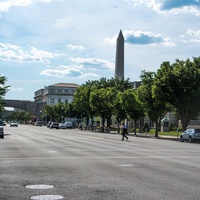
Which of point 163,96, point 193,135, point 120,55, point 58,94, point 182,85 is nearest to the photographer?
point 193,135

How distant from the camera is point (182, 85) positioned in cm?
4659

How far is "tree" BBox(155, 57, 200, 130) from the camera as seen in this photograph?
46.6m

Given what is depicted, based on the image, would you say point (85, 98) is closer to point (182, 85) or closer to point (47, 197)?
point (182, 85)

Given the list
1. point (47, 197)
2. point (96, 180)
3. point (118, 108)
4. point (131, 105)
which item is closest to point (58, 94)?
point (118, 108)

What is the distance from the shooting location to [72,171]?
44.9ft

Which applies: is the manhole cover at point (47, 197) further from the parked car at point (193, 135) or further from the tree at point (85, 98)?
the tree at point (85, 98)

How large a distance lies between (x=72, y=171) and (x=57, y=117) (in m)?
127

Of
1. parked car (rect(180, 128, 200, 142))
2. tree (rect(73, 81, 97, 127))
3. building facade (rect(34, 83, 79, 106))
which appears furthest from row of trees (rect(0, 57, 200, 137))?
building facade (rect(34, 83, 79, 106))

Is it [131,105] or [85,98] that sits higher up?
[85,98]

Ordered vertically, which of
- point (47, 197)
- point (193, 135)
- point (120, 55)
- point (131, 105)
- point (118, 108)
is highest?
point (120, 55)

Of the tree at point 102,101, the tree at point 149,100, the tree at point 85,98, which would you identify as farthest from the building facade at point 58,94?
the tree at point 149,100

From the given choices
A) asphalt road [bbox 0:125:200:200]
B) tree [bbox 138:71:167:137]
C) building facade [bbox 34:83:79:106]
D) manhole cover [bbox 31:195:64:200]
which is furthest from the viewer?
building facade [bbox 34:83:79:106]

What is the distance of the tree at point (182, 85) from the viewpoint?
1834 inches

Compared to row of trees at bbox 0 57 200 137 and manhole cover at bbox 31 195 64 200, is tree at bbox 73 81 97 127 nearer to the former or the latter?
row of trees at bbox 0 57 200 137
